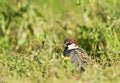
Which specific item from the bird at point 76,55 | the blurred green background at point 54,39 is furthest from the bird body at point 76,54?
the blurred green background at point 54,39

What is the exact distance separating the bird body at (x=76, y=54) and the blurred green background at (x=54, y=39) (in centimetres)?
11

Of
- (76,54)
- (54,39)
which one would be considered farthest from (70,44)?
(54,39)

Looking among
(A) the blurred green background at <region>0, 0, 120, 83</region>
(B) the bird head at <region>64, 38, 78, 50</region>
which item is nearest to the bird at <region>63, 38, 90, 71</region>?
(B) the bird head at <region>64, 38, 78, 50</region>

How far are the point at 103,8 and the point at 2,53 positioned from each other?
185 centimetres

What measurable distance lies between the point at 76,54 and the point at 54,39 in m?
1.58

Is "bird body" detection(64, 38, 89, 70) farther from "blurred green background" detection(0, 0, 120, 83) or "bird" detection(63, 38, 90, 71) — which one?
"blurred green background" detection(0, 0, 120, 83)

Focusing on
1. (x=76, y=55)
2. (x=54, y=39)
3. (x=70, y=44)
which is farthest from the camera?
(x=54, y=39)

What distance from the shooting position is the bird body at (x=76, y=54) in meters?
6.60

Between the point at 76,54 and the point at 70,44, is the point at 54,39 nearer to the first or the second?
the point at 70,44

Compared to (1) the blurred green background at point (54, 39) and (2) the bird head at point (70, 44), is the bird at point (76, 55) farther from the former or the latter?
(1) the blurred green background at point (54, 39)

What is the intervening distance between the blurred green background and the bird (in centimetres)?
10

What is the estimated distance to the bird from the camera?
657 cm

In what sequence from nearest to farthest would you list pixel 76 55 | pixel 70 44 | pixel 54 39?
pixel 76 55, pixel 70 44, pixel 54 39

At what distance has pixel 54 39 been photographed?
27.3 ft
